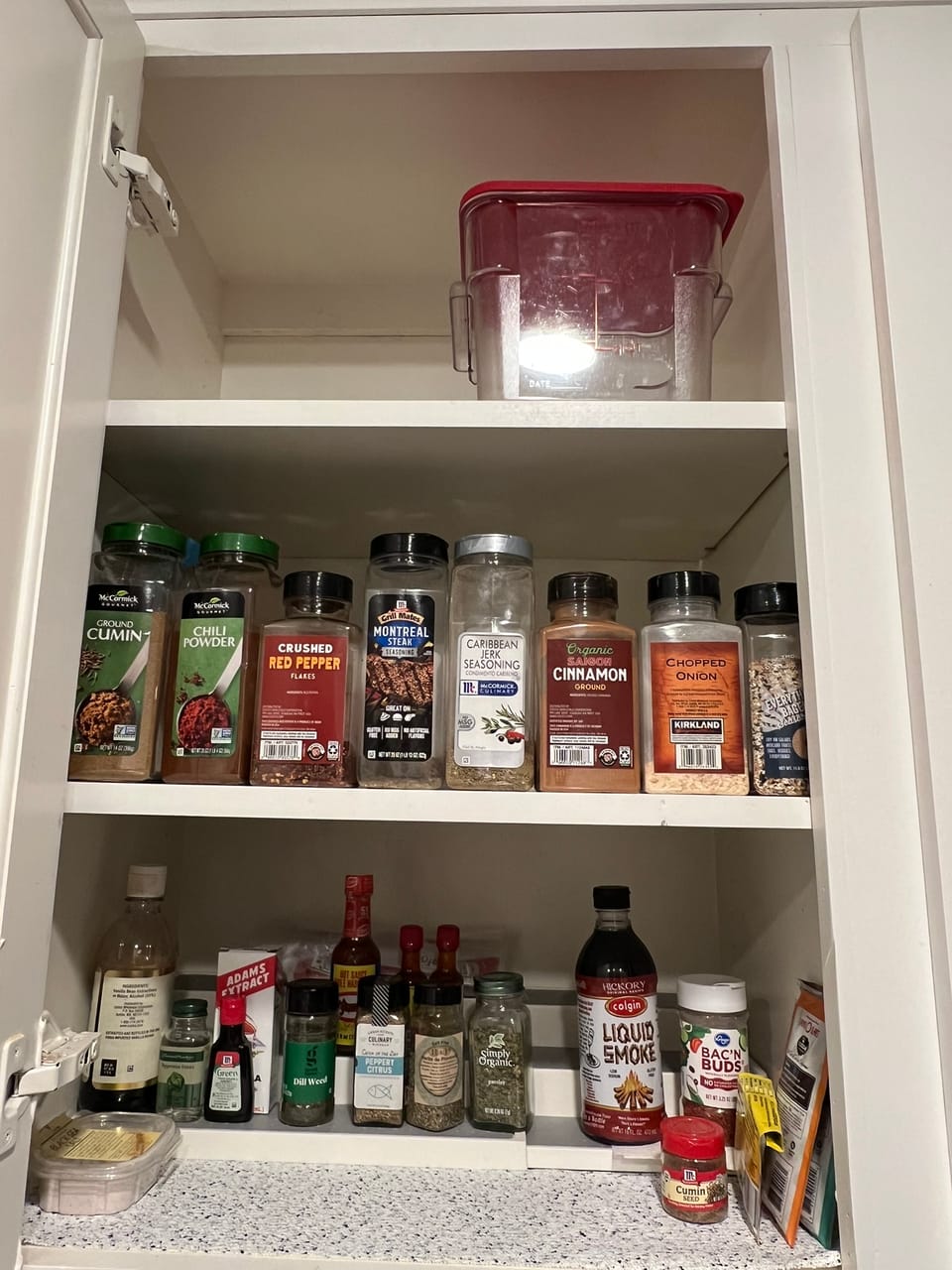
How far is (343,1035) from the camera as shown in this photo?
90 centimetres

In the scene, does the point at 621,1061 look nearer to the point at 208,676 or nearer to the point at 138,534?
the point at 208,676

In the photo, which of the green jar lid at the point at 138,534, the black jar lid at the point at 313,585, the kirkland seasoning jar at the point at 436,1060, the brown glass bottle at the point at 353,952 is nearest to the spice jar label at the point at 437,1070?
the kirkland seasoning jar at the point at 436,1060

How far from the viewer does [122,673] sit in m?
0.79

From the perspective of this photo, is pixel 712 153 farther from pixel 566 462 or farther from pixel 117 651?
pixel 117 651

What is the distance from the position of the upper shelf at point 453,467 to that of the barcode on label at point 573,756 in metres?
0.30

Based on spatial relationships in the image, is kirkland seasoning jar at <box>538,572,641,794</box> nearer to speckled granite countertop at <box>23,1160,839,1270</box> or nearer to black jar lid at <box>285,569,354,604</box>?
black jar lid at <box>285,569,354,604</box>

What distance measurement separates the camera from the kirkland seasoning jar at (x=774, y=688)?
73 centimetres

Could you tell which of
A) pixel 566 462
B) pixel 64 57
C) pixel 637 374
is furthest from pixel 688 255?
pixel 64 57

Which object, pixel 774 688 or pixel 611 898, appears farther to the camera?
pixel 611 898

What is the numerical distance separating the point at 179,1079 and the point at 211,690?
1.34ft

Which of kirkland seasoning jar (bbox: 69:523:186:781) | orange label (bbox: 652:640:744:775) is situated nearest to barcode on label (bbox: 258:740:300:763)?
kirkland seasoning jar (bbox: 69:523:186:781)

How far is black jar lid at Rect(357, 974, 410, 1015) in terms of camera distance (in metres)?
0.85

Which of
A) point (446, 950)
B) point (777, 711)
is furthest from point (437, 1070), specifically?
point (777, 711)

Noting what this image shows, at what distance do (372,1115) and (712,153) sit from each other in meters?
1.17
